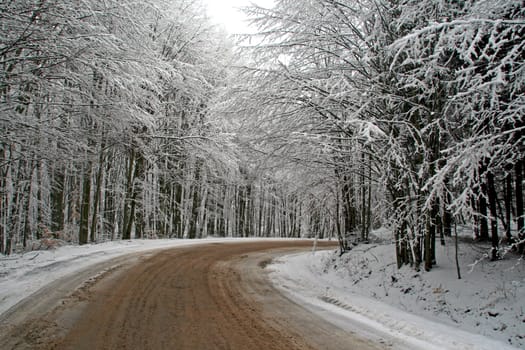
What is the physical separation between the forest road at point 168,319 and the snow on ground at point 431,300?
2.23ft

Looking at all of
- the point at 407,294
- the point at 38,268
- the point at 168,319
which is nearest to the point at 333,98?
the point at 407,294

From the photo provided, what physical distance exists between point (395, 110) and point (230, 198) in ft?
82.6

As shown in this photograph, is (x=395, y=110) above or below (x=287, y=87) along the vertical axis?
below

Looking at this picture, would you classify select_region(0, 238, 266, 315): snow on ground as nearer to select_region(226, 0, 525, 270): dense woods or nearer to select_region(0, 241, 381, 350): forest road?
select_region(0, 241, 381, 350): forest road

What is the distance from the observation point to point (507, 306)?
17.4 ft

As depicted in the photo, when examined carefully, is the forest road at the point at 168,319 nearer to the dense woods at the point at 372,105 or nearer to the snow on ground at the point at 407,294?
the snow on ground at the point at 407,294

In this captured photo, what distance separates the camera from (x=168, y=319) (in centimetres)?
485

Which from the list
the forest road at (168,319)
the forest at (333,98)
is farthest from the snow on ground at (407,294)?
the forest road at (168,319)

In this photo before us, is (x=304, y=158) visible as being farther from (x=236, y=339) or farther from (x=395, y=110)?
(x=236, y=339)

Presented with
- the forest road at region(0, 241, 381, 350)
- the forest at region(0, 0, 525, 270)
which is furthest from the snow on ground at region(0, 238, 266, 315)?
the forest at region(0, 0, 525, 270)

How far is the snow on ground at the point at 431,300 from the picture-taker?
15.5 ft

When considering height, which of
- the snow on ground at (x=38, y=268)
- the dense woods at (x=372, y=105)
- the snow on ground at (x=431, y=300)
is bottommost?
the snow on ground at (x=431, y=300)

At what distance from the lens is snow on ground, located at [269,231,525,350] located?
4.72 meters

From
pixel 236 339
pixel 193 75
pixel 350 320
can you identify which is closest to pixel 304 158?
pixel 350 320
